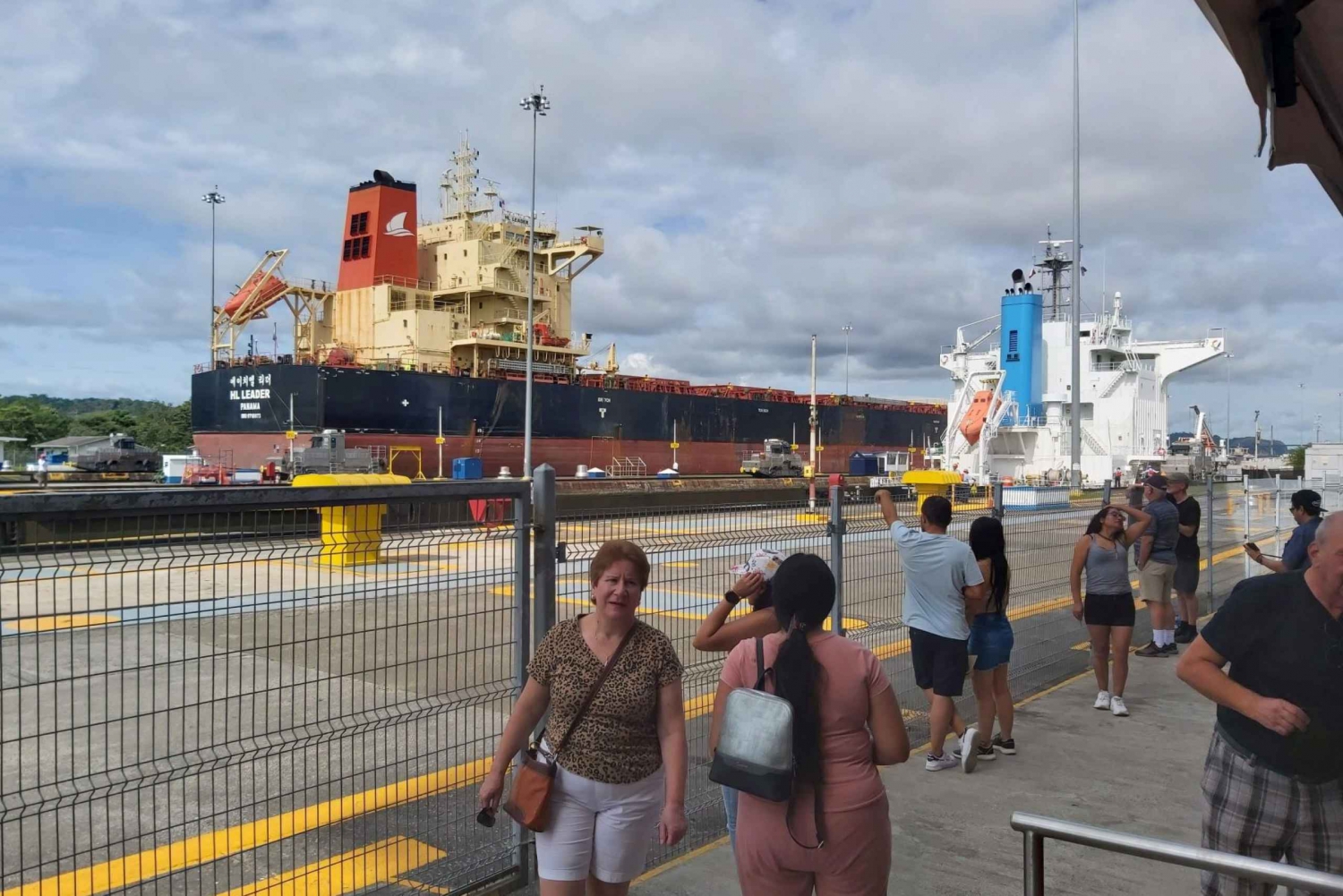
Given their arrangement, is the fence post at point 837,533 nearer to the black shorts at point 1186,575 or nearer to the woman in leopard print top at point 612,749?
the woman in leopard print top at point 612,749

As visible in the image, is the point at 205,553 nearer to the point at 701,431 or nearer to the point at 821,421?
the point at 701,431

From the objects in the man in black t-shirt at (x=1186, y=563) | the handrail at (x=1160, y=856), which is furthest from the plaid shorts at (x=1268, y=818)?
the man in black t-shirt at (x=1186, y=563)

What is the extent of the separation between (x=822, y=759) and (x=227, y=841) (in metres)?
2.75

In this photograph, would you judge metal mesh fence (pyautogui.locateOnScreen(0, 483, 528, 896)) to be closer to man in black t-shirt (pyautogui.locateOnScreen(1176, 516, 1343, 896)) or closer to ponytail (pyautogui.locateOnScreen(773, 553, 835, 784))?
ponytail (pyautogui.locateOnScreen(773, 553, 835, 784))

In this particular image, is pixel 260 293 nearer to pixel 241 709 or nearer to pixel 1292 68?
pixel 241 709

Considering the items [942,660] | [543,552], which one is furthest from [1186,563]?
[543,552]

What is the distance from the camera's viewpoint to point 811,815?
2.68 m

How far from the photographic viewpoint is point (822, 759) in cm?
270

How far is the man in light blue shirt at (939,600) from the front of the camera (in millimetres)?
5008

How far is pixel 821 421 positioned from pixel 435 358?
2183 cm

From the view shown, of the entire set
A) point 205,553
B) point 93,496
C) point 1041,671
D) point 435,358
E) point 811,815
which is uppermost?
point 435,358

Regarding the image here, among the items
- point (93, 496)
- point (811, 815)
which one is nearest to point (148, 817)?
point (93, 496)

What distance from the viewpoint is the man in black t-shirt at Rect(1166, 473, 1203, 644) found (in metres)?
9.03

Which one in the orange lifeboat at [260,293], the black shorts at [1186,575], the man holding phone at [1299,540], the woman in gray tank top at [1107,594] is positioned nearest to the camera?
the man holding phone at [1299,540]
